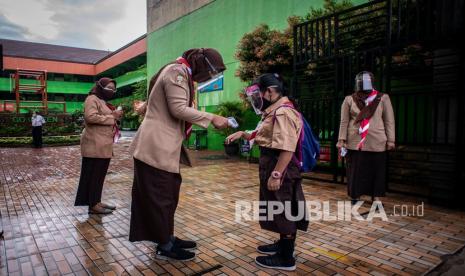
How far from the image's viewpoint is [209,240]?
3.19 meters

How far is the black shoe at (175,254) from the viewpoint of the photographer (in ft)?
8.84

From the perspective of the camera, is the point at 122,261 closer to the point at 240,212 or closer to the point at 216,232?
the point at 216,232

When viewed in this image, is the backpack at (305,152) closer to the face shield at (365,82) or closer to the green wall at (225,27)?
the face shield at (365,82)

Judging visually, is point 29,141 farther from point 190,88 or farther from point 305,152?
point 305,152

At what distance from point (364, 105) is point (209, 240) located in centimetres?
270

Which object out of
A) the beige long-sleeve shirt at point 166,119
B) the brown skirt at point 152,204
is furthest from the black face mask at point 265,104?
the brown skirt at point 152,204

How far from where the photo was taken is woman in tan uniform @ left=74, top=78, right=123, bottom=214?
3844mm

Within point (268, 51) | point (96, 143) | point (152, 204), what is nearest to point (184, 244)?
point (152, 204)

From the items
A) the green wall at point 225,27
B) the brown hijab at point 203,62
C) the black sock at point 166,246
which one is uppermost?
the green wall at point 225,27

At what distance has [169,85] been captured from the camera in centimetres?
251

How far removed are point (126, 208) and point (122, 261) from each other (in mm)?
1760

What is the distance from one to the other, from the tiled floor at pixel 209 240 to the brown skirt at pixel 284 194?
1.21 ft

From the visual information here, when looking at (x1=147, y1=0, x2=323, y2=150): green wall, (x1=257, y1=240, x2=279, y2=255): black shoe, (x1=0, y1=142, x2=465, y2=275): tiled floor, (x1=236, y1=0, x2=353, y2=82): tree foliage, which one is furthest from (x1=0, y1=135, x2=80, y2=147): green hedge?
(x1=257, y1=240, x2=279, y2=255): black shoe

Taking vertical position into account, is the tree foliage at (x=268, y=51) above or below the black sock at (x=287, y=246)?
above
